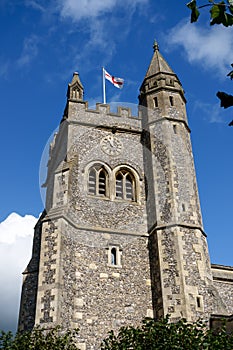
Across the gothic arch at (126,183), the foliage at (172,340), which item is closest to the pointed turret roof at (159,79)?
the gothic arch at (126,183)

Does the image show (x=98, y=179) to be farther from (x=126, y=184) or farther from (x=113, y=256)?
(x=113, y=256)

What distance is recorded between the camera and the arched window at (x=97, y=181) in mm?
17703

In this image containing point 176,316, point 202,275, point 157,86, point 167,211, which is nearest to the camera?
point 176,316

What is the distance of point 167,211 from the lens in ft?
52.3

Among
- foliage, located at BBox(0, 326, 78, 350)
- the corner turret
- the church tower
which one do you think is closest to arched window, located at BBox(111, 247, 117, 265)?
the church tower

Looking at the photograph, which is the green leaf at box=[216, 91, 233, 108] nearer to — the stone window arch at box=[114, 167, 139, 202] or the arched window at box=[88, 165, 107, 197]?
the arched window at box=[88, 165, 107, 197]

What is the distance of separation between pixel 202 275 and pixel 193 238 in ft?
4.63

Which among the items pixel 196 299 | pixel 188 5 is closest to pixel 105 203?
pixel 196 299

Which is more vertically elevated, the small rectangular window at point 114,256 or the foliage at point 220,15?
the small rectangular window at point 114,256

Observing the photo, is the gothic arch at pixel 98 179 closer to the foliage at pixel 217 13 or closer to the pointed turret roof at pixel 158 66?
the pointed turret roof at pixel 158 66

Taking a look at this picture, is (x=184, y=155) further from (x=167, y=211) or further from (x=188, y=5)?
(x=188, y=5)

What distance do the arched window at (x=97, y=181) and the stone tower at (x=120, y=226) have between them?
4cm

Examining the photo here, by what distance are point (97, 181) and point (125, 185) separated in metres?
1.25

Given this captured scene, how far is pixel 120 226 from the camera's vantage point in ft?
54.4
